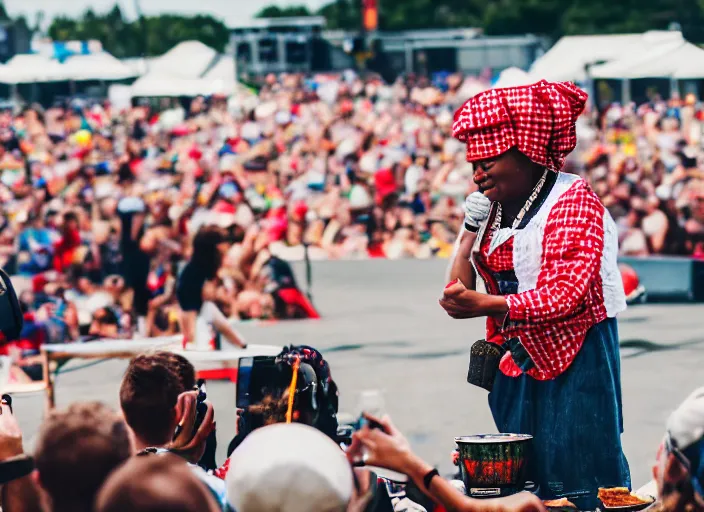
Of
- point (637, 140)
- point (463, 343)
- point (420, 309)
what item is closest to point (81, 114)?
point (637, 140)

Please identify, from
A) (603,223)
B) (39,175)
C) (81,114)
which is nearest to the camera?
(603,223)

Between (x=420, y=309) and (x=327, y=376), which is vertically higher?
(x=327, y=376)

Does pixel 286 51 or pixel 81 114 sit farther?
pixel 286 51

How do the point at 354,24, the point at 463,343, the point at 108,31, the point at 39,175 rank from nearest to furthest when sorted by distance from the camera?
the point at 463,343
the point at 39,175
the point at 108,31
the point at 354,24

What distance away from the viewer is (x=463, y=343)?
489 inches

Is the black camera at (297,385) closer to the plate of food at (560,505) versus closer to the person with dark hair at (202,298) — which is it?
the plate of food at (560,505)

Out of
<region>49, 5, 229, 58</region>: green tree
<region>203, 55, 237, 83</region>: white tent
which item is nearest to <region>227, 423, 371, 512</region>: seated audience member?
<region>203, 55, 237, 83</region>: white tent

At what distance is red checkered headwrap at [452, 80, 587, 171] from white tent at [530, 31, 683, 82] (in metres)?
23.6

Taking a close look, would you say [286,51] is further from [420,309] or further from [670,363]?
[670,363]

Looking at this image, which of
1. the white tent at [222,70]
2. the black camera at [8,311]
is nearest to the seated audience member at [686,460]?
the black camera at [8,311]

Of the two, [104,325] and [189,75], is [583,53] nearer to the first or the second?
[189,75]

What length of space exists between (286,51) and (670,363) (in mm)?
Answer: 41048

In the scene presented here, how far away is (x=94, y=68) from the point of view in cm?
3347

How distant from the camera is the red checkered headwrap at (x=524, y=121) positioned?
10.8 feet
